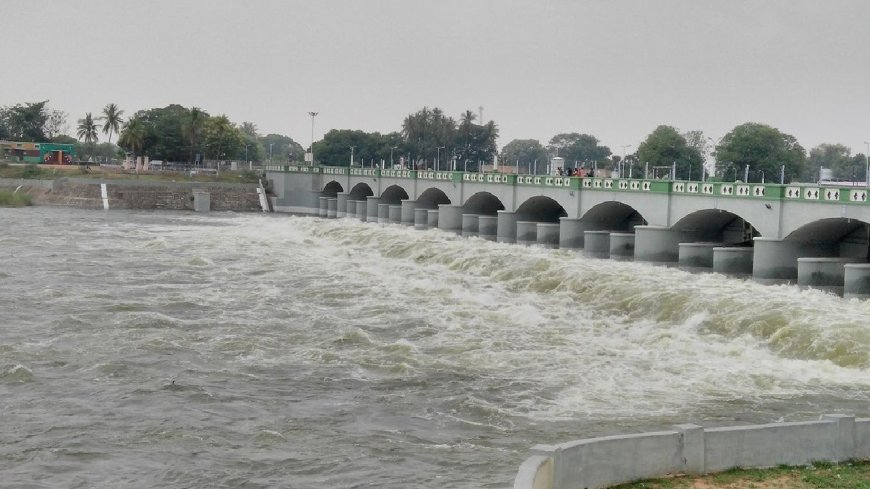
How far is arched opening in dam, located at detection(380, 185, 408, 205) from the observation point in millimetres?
108375

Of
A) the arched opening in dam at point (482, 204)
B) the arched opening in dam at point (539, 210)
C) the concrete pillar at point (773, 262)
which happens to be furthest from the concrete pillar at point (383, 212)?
the concrete pillar at point (773, 262)

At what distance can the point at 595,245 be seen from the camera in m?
61.0

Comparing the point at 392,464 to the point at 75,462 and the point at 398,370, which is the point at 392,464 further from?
the point at 398,370

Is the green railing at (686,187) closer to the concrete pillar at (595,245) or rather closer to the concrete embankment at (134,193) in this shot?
the concrete pillar at (595,245)

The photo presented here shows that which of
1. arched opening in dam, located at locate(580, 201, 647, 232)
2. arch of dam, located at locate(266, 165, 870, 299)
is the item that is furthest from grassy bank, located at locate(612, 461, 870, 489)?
arched opening in dam, located at locate(580, 201, 647, 232)

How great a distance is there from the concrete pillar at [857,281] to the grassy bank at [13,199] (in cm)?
9215

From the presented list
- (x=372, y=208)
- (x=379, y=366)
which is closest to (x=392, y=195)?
(x=372, y=208)

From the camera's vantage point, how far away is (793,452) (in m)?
17.1

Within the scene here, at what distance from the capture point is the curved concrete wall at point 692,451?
1502 cm

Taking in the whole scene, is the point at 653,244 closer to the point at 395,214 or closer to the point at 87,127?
the point at 395,214

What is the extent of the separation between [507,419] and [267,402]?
19.9 feet

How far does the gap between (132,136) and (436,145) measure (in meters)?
61.0

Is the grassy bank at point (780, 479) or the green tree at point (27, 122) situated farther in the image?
the green tree at point (27, 122)

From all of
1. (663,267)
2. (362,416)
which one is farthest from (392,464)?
(663,267)
